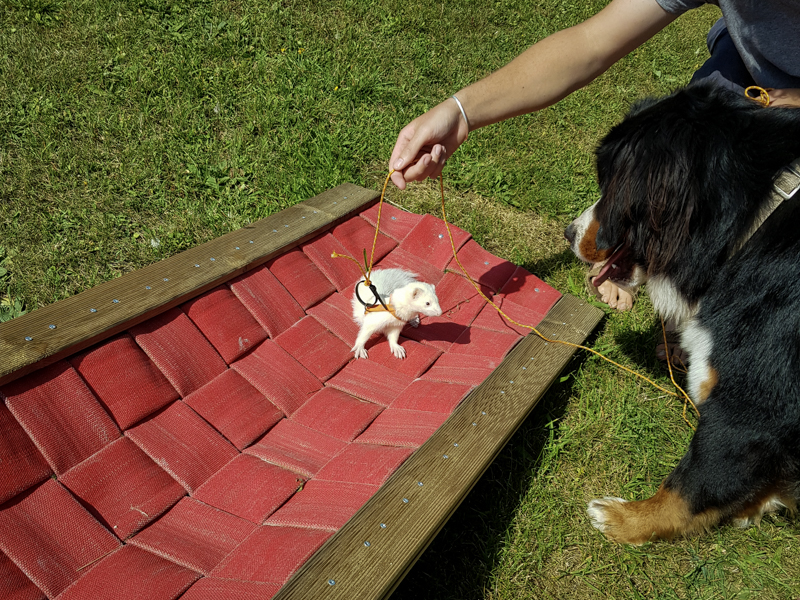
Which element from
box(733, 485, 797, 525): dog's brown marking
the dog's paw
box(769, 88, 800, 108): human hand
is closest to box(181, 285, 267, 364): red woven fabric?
the dog's paw

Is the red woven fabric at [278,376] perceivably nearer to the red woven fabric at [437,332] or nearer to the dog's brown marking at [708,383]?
the red woven fabric at [437,332]

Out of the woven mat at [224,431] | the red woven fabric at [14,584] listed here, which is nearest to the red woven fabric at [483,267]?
the woven mat at [224,431]

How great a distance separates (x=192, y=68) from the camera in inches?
171

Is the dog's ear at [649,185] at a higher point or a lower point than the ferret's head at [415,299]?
higher

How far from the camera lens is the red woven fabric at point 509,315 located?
9.43 ft

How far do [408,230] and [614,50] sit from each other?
1402 millimetres

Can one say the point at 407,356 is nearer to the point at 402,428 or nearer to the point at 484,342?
the point at 484,342

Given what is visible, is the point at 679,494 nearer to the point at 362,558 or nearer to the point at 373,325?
the point at 362,558

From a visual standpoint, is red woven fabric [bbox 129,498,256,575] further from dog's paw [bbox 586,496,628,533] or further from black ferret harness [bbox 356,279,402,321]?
dog's paw [bbox 586,496,628,533]

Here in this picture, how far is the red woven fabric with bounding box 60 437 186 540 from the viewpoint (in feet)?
6.27

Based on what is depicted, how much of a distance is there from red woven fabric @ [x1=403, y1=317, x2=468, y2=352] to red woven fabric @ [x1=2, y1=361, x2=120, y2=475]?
1.40 metres

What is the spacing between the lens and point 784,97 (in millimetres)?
2229

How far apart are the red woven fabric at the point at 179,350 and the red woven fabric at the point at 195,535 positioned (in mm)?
494

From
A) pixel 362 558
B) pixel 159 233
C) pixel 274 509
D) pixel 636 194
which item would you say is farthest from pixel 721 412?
pixel 159 233
